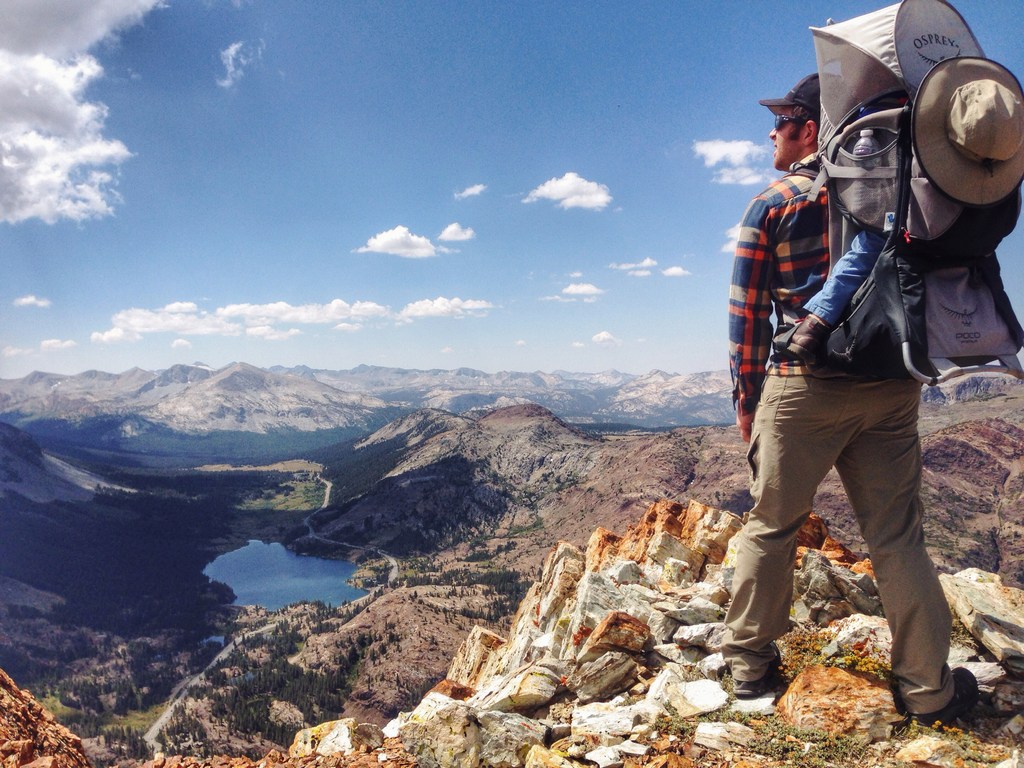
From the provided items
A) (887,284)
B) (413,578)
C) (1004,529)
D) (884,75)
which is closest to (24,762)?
(887,284)

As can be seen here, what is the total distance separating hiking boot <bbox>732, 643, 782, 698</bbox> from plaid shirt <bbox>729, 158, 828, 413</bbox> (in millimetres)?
2728

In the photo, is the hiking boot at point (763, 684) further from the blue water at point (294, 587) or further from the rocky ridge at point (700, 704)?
the blue water at point (294, 587)

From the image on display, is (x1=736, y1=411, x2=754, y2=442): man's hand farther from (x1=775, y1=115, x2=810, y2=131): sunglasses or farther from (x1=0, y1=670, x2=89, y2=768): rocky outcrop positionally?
(x1=0, y1=670, x2=89, y2=768): rocky outcrop

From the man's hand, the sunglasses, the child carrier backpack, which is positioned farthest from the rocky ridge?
the sunglasses

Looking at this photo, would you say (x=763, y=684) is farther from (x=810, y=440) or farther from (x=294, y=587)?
(x=294, y=587)

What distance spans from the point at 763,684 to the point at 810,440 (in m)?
2.72

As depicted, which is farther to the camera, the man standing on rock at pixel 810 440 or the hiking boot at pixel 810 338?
the man standing on rock at pixel 810 440

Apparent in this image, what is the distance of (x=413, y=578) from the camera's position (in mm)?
168625

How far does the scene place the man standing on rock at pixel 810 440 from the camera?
4.65 meters

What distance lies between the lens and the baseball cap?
493 centimetres

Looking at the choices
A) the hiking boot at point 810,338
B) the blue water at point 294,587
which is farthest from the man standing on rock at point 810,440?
the blue water at point 294,587

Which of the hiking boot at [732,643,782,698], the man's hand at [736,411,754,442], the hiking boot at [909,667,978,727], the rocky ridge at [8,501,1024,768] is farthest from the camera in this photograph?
the hiking boot at [732,643,782,698]

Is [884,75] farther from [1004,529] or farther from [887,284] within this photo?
[1004,529]

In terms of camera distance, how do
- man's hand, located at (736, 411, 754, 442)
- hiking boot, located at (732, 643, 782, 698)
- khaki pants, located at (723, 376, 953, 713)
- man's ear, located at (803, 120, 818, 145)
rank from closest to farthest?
khaki pants, located at (723, 376, 953, 713), man's ear, located at (803, 120, 818, 145), man's hand, located at (736, 411, 754, 442), hiking boot, located at (732, 643, 782, 698)
